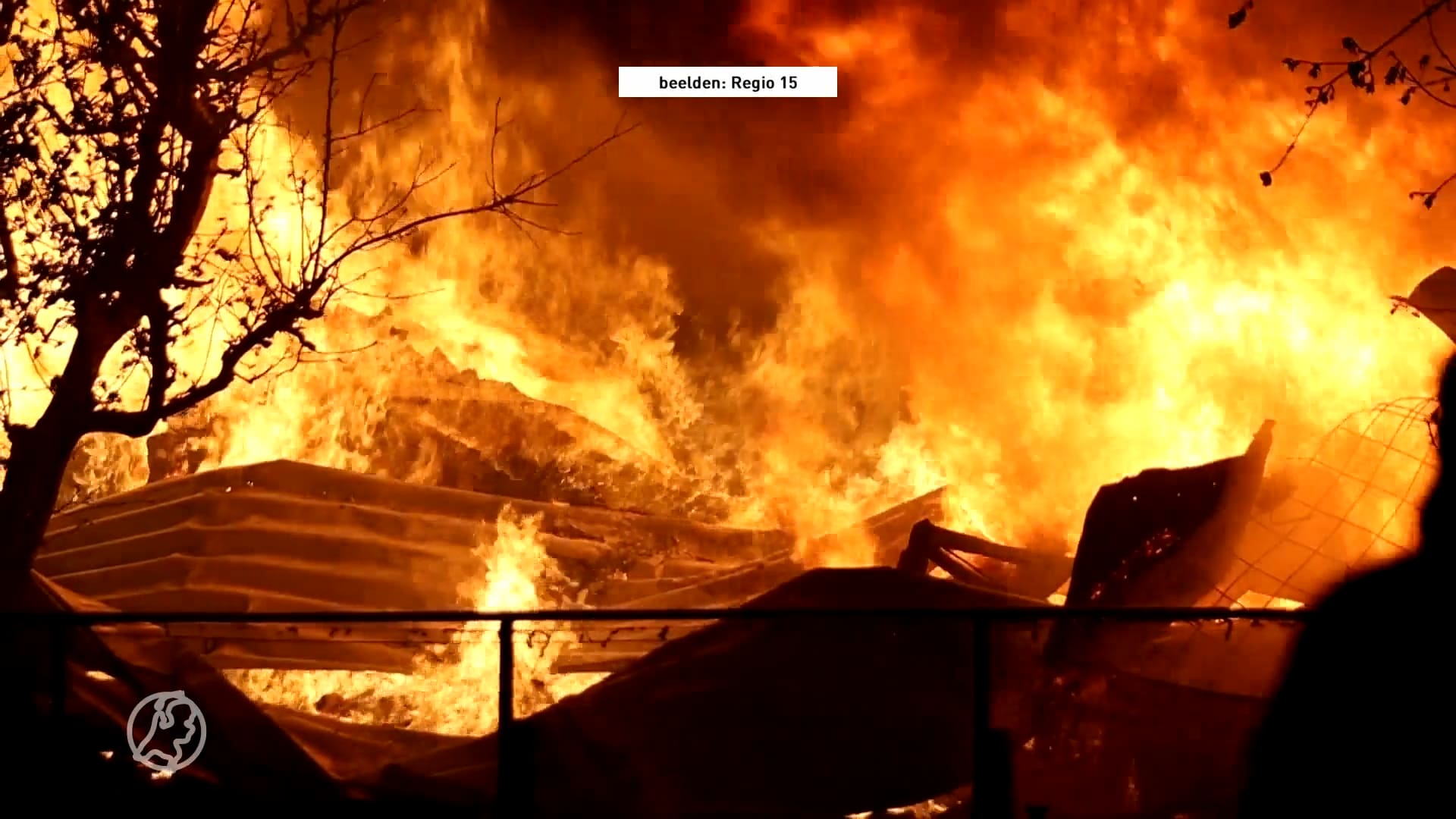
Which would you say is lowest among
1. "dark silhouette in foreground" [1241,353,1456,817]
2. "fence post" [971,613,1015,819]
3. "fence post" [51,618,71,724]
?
"fence post" [971,613,1015,819]

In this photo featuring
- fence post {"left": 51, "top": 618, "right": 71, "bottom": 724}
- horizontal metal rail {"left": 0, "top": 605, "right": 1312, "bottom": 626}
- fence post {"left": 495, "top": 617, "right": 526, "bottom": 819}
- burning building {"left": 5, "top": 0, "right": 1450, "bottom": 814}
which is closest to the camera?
horizontal metal rail {"left": 0, "top": 605, "right": 1312, "bottom": 626}

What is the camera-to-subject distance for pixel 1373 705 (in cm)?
155

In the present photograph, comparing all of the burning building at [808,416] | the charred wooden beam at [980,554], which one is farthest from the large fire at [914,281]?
the charred wooden beam at [980,554]

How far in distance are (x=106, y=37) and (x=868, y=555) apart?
30.9ft

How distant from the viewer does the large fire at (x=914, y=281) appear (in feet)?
47.3

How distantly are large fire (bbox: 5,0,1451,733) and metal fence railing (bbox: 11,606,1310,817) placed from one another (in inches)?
225

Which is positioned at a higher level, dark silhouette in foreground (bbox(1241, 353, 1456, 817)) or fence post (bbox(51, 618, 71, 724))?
fence post (bbox(51, 618, 71, 724))

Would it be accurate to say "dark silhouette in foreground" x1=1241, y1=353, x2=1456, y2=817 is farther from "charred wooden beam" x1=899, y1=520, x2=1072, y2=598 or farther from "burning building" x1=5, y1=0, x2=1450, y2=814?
"charred wooden beam" x1=899, y1=520, x2=1072, y2=598

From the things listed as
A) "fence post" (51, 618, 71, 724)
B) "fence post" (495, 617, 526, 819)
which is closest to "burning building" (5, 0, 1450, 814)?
"fence post" (51, 618, 71, 724)

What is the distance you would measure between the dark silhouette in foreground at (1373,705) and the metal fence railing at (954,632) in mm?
2063

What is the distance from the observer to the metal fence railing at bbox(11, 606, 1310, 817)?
18.8 feet

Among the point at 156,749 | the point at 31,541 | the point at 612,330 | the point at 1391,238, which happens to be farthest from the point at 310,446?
the point at 1391,238

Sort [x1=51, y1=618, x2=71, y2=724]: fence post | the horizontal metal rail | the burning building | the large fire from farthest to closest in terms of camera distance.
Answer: the large fire → the burning building → [x1=51, y1=618, x2=71, y2=724]: fence post → the horizontal metal rail

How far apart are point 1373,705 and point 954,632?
6.47m
